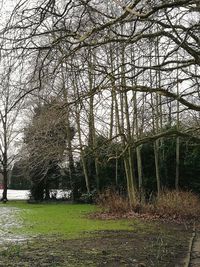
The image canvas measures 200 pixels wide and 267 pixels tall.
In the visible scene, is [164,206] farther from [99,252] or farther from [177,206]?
[99,252]

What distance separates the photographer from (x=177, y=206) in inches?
759

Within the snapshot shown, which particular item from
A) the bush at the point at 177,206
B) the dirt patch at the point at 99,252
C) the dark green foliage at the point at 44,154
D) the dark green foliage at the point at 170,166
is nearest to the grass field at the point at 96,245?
the dirt patch at the point at 99,252

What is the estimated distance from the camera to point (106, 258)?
29.5 feet

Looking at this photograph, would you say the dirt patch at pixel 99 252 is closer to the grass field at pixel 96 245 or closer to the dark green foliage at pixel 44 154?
the grass field at pixel 96 245

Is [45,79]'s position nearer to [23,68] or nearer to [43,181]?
[23,68]

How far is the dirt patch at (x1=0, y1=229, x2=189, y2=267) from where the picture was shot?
8500 mm

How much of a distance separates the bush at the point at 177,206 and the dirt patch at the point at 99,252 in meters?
6.21

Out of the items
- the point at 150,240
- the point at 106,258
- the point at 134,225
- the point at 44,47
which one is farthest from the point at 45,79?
the point at 134,225

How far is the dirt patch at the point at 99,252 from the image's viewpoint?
27.9 feet

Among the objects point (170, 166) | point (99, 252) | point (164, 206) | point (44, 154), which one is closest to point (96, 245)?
point (99, 252)

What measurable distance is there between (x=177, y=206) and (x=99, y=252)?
10161 millimetres

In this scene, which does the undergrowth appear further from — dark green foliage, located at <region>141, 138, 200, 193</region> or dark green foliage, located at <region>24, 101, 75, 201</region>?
dark green foliage, located at <region>141, 138, 200, 193</region>

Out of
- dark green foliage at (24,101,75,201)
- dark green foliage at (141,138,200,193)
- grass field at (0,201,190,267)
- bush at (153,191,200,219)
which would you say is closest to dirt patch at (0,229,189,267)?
grass field at (0,201,190,267)

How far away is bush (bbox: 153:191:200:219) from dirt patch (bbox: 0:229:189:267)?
621cm
